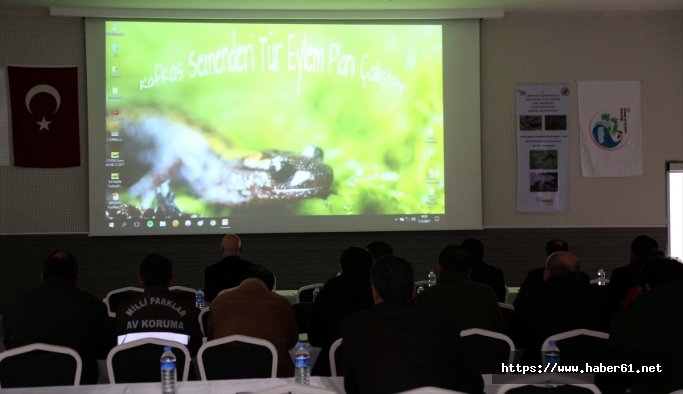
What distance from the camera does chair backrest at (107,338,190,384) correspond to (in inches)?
152

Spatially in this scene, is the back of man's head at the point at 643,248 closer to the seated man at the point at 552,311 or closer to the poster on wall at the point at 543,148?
the seated man at the point at 552,311

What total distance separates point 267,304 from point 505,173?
5240 millimetres

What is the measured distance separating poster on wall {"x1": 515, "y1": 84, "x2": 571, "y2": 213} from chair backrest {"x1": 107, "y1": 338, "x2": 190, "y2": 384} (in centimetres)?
594

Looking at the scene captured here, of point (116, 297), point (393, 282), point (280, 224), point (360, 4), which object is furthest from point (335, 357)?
point (360, 4)

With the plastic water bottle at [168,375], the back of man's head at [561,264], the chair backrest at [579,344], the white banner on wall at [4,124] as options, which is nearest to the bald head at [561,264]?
the back of man's head at [561,264]

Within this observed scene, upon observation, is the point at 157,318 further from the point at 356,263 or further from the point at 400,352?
the point at 400,352

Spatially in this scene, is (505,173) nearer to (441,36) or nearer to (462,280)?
(441,36)

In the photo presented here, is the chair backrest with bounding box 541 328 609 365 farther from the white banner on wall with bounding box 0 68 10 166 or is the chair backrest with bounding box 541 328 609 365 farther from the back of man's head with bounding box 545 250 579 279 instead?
the white banner on wall with bounding box 0 68 10 166

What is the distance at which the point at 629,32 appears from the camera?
9.12 m

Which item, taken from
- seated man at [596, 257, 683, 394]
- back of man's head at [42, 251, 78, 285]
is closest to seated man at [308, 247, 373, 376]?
back of man's head at [42, 251, 78, 285]

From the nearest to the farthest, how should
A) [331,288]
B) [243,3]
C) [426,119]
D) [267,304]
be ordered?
[267,304] → [331,288] → [243,3] → [426,119]

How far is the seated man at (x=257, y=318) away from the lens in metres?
4.38

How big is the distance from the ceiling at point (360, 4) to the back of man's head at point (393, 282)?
5.54 meters

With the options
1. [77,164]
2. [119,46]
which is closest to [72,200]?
[77,164]
